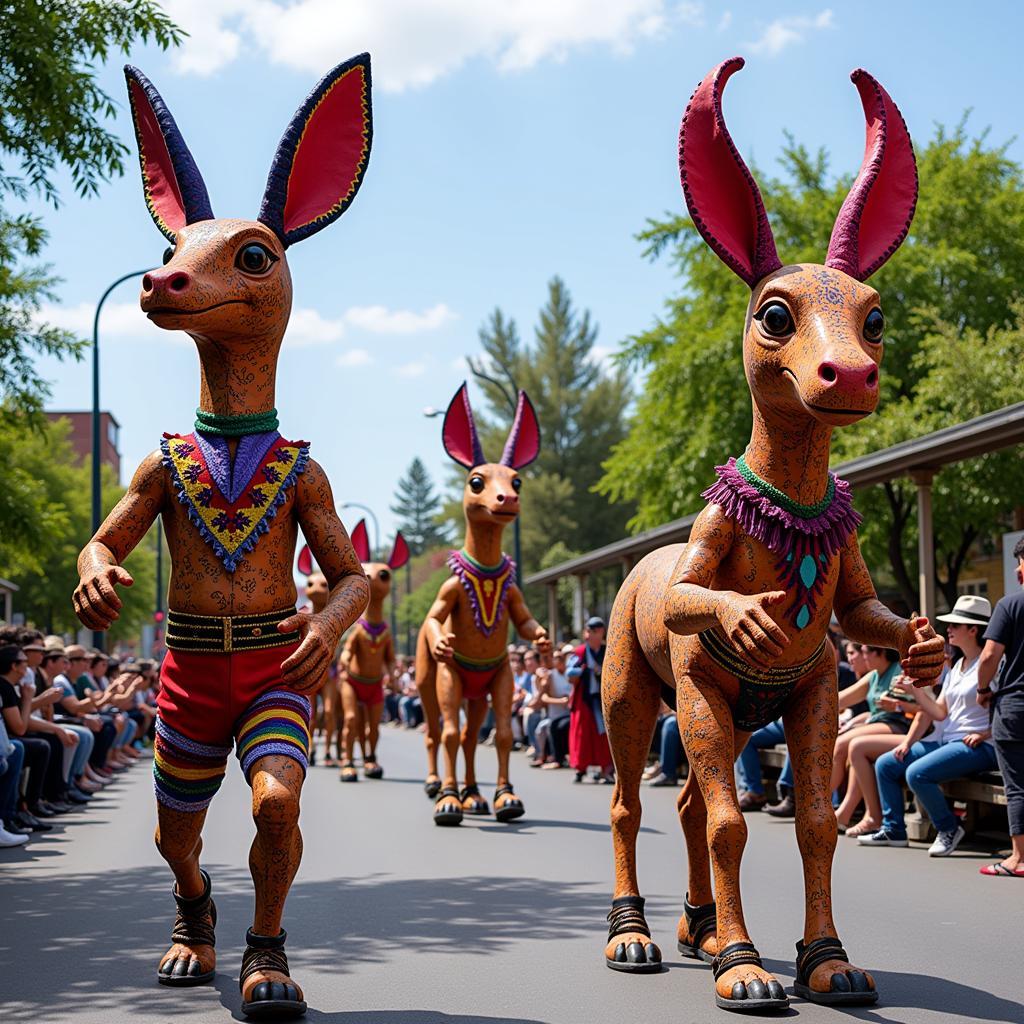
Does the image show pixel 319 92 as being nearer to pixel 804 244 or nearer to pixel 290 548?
pixel 290 548

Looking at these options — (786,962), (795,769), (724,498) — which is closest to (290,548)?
(724,498)

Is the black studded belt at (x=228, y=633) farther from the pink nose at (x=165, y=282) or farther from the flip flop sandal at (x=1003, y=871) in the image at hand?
the flip flop sandal at (x=1003, y=871)

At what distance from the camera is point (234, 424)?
225 inches

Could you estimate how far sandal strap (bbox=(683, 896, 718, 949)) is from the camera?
6.21 metres

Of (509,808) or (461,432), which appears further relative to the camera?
(461,432)

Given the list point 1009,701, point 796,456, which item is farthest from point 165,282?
point 1009,701

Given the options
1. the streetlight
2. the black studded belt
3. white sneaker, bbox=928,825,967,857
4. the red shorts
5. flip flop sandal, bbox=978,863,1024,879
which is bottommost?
flip flop sandal, bbox=978,863,1024,879

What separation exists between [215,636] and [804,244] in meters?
29.8

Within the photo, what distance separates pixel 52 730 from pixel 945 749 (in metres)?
7.98

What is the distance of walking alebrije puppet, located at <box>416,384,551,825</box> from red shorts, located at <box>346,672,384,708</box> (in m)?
4.21

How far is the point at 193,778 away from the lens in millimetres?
5562

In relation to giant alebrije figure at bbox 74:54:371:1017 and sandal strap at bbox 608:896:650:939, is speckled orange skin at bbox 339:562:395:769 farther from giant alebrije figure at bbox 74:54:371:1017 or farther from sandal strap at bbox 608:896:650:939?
giant alebrije figure at bbox 74:54:371:1017

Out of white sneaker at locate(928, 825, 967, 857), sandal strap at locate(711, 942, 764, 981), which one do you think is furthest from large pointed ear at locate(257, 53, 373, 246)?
white sneaker at locate(928, 825, 967, 857)

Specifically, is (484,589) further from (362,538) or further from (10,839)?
(362,538)
